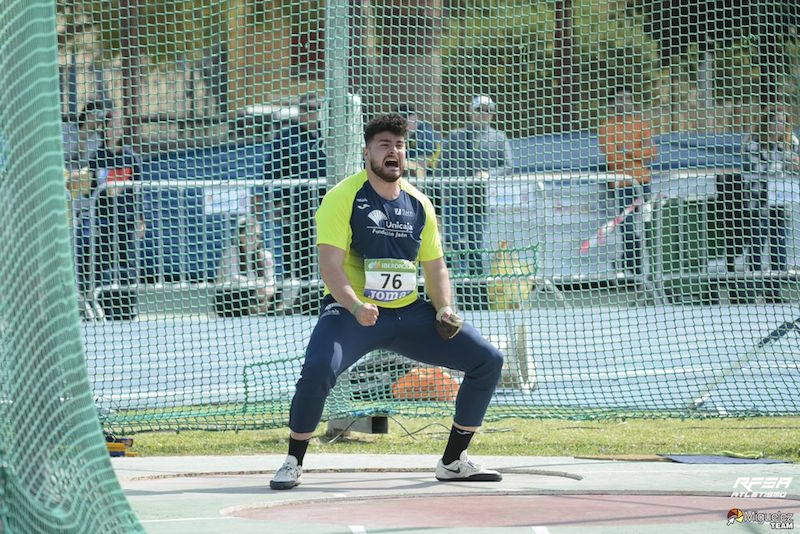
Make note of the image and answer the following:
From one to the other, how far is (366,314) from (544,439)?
2.73 meters

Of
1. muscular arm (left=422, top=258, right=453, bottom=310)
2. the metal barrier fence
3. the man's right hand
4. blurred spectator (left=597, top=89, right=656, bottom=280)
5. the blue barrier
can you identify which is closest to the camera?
the man's right hand

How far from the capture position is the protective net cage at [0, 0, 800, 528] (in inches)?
409

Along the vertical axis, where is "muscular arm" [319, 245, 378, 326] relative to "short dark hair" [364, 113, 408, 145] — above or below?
below

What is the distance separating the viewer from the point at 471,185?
467 inches

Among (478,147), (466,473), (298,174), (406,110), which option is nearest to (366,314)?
(466,473)

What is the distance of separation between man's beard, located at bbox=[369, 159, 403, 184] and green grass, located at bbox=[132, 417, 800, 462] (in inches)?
84.2

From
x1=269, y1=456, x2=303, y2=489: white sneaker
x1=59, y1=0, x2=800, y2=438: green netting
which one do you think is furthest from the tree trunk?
x1=269, y1=456, x2=303, y2=489: white sneaker

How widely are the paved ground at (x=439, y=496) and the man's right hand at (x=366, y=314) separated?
2.79ft

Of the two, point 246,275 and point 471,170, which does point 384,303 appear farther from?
point 246,275

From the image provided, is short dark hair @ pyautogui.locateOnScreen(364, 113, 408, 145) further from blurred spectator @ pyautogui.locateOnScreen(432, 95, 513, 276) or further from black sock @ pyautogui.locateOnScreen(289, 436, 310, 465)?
blurred spectator @ pyautogui.locateOnScreen(432, 95, 513, 276)

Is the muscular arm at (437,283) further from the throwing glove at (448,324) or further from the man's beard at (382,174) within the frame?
the man's beard at (382,174)

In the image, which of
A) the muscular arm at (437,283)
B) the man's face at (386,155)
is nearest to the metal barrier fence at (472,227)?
the muscular arm at (437,283)

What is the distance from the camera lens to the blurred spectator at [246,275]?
12.2m

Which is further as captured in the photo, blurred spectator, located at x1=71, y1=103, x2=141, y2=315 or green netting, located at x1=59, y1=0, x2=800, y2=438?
blurred spectator, located at x1=71, y1=103, x2=141, y2=315
